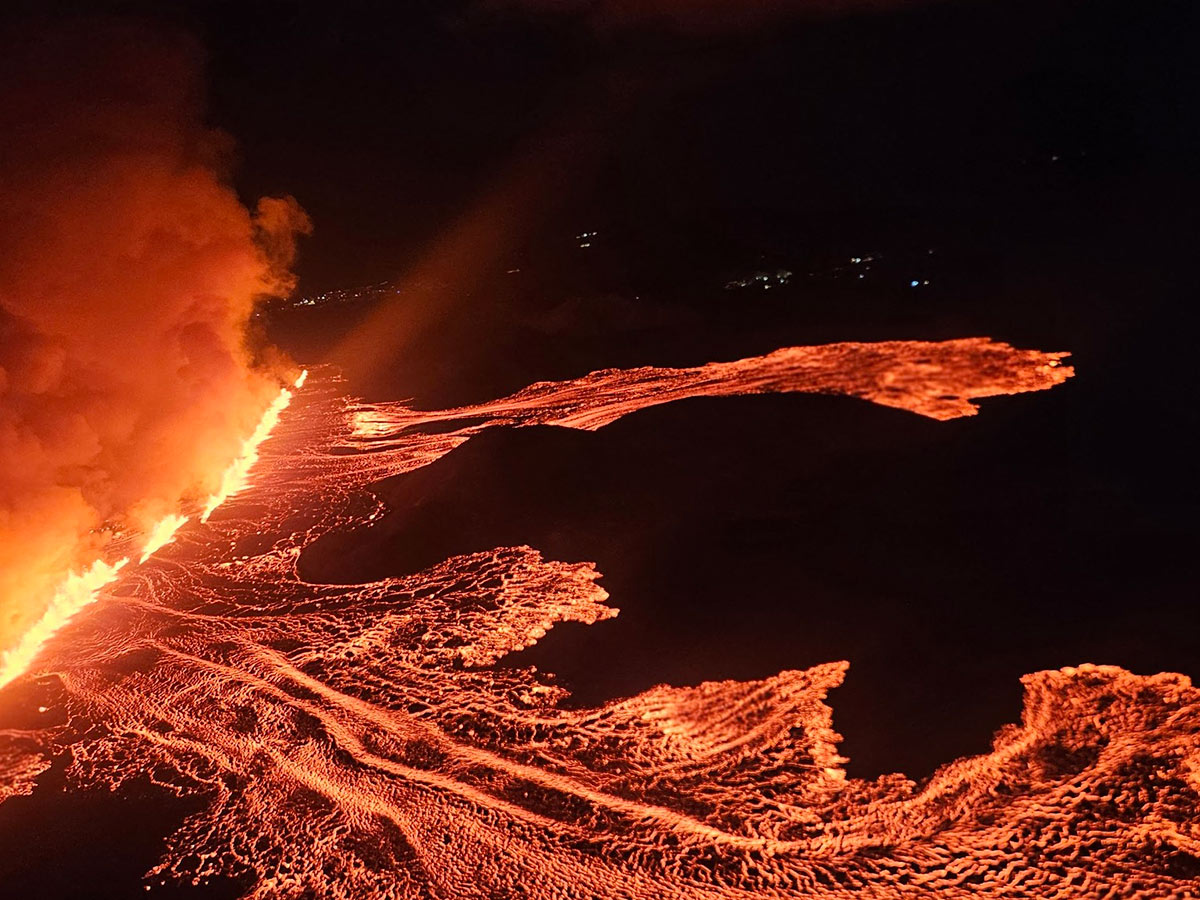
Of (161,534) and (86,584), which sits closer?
(86,584)

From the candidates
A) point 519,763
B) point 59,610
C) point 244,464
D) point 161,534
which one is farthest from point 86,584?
point 519,763

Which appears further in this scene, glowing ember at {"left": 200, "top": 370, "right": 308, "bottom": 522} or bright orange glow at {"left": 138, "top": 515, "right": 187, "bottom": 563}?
glowing ember at {"left": 200, "top": 370, "right": 308, "bottom": 522}

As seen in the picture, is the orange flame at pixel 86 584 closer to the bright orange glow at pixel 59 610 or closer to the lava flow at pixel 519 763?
the bright orange glow at pixel 59 610

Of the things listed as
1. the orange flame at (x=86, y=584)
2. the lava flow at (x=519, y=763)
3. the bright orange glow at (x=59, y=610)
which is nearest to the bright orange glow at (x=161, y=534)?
the orange flame at (x=86, y=584)

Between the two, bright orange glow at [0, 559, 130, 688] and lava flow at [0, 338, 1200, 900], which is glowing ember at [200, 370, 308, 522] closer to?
bright orange glow at [0, 559, 130, 688]

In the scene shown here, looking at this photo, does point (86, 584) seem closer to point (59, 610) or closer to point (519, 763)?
point (59, 610)

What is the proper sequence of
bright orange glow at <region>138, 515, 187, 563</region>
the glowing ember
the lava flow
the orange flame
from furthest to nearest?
the glowing ember → bright orange glow at <region>138, 515, 187, 563</region> → the orange flame → the lava flow

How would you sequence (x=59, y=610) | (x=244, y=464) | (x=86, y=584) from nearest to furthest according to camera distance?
(x=59, y=610) → (x=86, y=584) → (x=244, y=464)

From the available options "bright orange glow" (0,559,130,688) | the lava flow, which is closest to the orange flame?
"bright orange glow" (0,559,130,688)

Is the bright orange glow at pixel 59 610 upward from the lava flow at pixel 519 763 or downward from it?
upward
